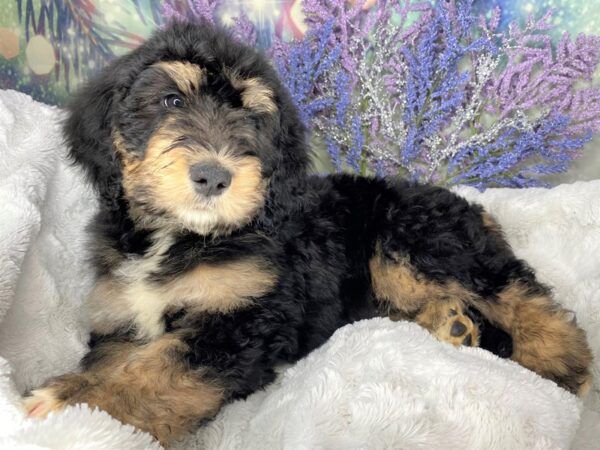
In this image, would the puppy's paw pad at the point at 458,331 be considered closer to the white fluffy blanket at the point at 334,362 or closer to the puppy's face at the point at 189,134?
the white fluffy blanket at the point at 334,362

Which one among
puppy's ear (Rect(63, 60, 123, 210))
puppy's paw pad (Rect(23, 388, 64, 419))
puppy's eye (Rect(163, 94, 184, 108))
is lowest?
puppy's paw pad (Rect(23, 388, 64, 419))

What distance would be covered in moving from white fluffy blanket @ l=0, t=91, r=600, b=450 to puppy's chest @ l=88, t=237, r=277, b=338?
37 cm

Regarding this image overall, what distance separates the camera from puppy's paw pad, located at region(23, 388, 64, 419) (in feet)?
5.81

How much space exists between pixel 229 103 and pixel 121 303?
0.94m

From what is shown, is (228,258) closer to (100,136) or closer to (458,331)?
(100,136)

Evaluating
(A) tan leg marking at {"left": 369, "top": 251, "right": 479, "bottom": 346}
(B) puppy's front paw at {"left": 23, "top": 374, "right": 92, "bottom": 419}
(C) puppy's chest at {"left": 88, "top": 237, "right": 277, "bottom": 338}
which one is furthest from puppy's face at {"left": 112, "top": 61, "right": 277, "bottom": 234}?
(A) tan leg marking at {"left": 369, "top": 251, "right": 479, "bottom": 346}

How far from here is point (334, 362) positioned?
7.08ft

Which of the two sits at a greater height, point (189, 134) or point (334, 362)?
point (189, 134)

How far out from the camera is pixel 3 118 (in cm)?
303

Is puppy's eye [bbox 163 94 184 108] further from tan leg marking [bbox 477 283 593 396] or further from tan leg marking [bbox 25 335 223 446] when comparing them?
tan leg marking [bbox 477 283 593 396]

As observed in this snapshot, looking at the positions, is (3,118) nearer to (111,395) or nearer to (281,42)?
(281,42)

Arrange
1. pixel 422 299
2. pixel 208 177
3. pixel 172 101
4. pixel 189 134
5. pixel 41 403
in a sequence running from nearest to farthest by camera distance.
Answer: pixel 41 403 → pixel 208 177 → pixel 189 134 → pixel 172 101 → pixel 422 299

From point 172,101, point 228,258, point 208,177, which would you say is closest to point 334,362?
point 228,258

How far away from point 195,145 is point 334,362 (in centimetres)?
97
